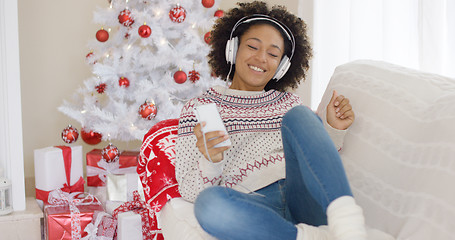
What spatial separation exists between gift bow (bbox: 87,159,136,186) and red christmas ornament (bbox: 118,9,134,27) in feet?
2.31

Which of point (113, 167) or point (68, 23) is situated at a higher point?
point (68, 23)

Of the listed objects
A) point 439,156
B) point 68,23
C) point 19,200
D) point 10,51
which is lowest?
point 19,200

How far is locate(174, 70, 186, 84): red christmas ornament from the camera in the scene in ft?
7.79

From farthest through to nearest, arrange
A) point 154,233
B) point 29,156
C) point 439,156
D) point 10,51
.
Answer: point 29,156 → point 10,51 → point 154,233 → point 439,156

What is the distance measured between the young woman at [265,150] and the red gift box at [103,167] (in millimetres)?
838

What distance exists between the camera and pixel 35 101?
2.83 metres

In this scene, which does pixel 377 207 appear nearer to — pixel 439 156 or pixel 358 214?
pixel 439 156

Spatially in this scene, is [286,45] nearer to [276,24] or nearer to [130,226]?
[276,24]

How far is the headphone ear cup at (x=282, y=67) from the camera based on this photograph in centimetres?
157

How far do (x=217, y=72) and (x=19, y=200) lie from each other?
3.47ft

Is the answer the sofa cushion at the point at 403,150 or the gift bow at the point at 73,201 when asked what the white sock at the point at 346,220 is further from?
the gift bow at the point at 73,201

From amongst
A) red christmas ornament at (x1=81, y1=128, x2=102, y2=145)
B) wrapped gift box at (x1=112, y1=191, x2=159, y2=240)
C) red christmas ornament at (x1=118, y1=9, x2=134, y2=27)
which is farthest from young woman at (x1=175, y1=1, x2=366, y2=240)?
red christmas ornament at (x1=81, y1=128, x2=102, y2=145)

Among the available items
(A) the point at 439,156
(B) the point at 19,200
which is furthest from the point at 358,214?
(B) the point at 19,200

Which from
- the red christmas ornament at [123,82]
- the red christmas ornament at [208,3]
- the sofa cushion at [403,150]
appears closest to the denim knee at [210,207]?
the sofa cushion at [403,150]
